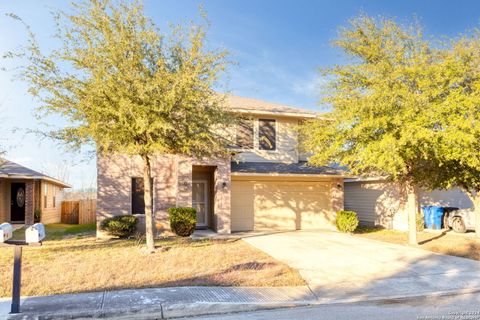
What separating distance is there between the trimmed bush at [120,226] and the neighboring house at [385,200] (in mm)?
11734

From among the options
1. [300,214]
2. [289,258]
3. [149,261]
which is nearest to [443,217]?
[300,214]

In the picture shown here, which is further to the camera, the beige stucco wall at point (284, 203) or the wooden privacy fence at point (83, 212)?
the wooden privacy fence at point (83, 212)

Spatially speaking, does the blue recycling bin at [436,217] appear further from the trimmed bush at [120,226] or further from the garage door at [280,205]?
the trimmed bush at [120,226]

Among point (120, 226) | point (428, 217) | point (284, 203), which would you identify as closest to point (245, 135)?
point (284, 203)

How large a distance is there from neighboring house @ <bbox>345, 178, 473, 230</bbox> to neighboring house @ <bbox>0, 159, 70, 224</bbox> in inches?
663

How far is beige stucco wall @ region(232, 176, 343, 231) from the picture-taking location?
17625 millimetres

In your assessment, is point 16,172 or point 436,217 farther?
point 16,172

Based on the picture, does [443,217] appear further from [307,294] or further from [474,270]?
[307,294]

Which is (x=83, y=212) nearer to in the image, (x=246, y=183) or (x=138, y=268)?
(x=246, y=183)

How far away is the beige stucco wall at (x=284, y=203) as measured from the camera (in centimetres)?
1762

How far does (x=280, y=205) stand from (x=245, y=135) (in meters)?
3.65

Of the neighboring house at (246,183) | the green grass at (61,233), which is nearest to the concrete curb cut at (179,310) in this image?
the neighboring house at (246,183)

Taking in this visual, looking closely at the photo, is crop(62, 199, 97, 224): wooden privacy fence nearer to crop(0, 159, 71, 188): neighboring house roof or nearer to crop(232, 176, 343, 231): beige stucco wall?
crop(0, 159, 71, 188): neighboring house roof

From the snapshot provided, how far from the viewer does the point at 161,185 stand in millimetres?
16109
